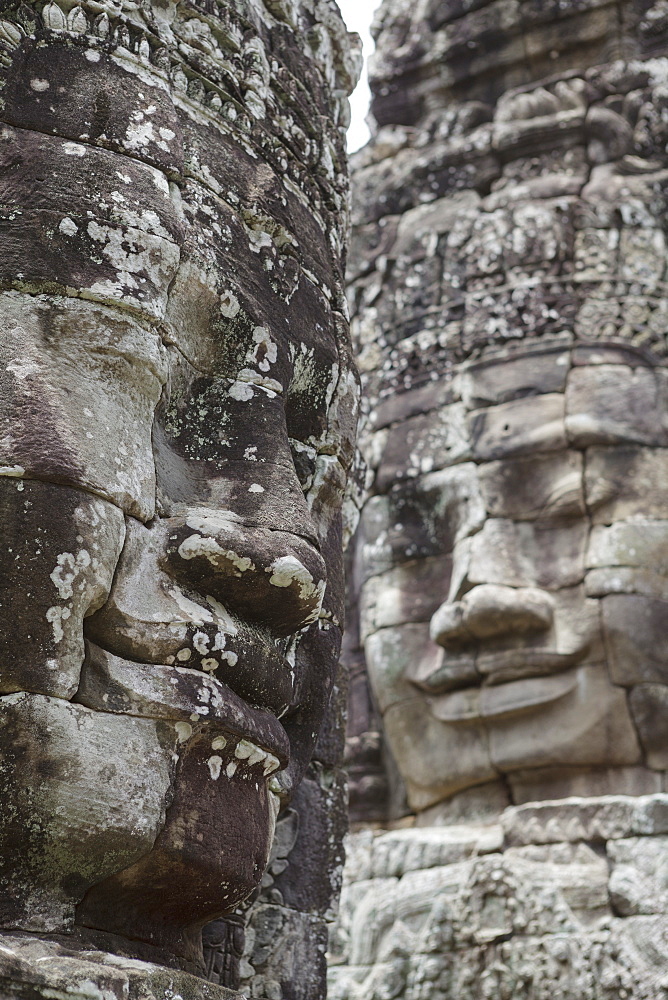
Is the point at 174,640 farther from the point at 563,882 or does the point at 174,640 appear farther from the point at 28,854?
the point at 563,882

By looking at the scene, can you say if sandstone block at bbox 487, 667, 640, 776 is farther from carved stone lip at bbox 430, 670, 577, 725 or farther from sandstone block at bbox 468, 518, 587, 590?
sandstone block at bbox 468, 518, 587, 590

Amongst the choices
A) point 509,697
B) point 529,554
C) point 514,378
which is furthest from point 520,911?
point 514,378

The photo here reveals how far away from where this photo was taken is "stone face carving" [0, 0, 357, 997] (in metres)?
1.56

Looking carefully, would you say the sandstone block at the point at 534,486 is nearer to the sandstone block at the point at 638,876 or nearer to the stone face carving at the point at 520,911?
the stone face carving at the point at 520,911

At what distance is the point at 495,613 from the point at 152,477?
416 cm

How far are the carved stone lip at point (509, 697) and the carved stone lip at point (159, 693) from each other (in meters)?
4.15

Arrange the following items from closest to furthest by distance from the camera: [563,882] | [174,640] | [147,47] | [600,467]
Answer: [174,640], [147,47], [563,882], [600,467]

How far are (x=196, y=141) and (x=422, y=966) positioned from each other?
4.43 m

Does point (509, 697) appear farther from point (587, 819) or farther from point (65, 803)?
point (65, 803)

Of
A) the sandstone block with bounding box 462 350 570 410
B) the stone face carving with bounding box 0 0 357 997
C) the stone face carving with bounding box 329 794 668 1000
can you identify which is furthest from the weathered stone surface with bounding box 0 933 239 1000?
the sandstone block with bounding box 462 350 570 410

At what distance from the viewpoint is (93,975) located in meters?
1.45

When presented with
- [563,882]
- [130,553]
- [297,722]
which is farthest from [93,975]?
[563,882]

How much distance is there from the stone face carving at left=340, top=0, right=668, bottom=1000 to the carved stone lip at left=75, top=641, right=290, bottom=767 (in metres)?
3.95

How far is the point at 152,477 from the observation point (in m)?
1.79
